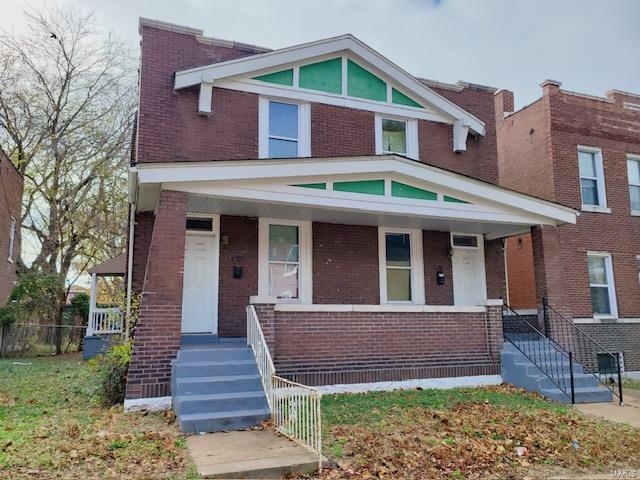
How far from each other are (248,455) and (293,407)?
3.03ft

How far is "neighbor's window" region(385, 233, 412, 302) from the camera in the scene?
11234 millimetres

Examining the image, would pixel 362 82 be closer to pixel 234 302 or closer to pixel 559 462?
pixel 234 302

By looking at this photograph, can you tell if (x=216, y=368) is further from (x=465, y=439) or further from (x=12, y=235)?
(x=12, y=235)

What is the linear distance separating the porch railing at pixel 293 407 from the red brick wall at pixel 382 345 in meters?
1.16

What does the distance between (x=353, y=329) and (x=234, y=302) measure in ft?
7.82

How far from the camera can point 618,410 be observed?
8.61 m

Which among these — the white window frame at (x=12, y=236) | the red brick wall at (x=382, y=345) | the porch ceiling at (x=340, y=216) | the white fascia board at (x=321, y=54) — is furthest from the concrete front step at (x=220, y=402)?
the white window frame at (x=12, y=236)

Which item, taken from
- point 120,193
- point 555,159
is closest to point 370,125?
point 555,159

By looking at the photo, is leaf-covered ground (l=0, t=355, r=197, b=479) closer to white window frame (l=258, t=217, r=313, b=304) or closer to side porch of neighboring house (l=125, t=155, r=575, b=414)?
side porch of neighboring house (l=125, t=155, r=575, b=414)

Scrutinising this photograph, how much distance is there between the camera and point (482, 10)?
12.8 meters

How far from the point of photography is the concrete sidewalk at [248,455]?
5.01m

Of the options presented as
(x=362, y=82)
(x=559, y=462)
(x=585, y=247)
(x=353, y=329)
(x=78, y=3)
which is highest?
(x=78, y=3)

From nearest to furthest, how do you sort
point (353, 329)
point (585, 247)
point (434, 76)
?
point (353, 329), point (434, 76), point (585, 247)

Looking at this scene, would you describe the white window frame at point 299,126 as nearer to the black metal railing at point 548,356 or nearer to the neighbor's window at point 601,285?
the black metal railing at point 548,356
